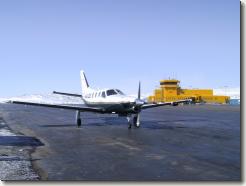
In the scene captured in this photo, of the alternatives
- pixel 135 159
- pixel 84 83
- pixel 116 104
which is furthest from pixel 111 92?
pixel 135 159

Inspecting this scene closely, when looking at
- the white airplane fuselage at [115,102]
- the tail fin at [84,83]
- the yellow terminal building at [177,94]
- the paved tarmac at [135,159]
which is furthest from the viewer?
the yellow terminal building at [177,94]

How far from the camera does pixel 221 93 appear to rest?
438ft

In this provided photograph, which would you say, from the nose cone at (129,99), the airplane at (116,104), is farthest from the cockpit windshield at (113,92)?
the nose cone at (129,99)

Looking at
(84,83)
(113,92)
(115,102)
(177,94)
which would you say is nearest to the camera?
(115,102)

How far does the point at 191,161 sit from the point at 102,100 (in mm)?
15598

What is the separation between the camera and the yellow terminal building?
126 meters

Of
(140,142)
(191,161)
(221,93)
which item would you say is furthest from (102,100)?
(221,93)

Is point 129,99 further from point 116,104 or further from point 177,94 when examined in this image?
point 177,94

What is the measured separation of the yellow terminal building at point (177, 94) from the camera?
12556 centimetres

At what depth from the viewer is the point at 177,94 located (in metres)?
127

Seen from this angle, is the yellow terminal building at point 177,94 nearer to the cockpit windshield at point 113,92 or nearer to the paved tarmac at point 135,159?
the cockpit windshield at point 113,92

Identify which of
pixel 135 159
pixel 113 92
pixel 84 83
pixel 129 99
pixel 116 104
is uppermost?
pixel 84 83

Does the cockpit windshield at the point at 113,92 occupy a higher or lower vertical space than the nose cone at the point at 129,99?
higher

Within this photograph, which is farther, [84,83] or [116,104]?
[84,83]
